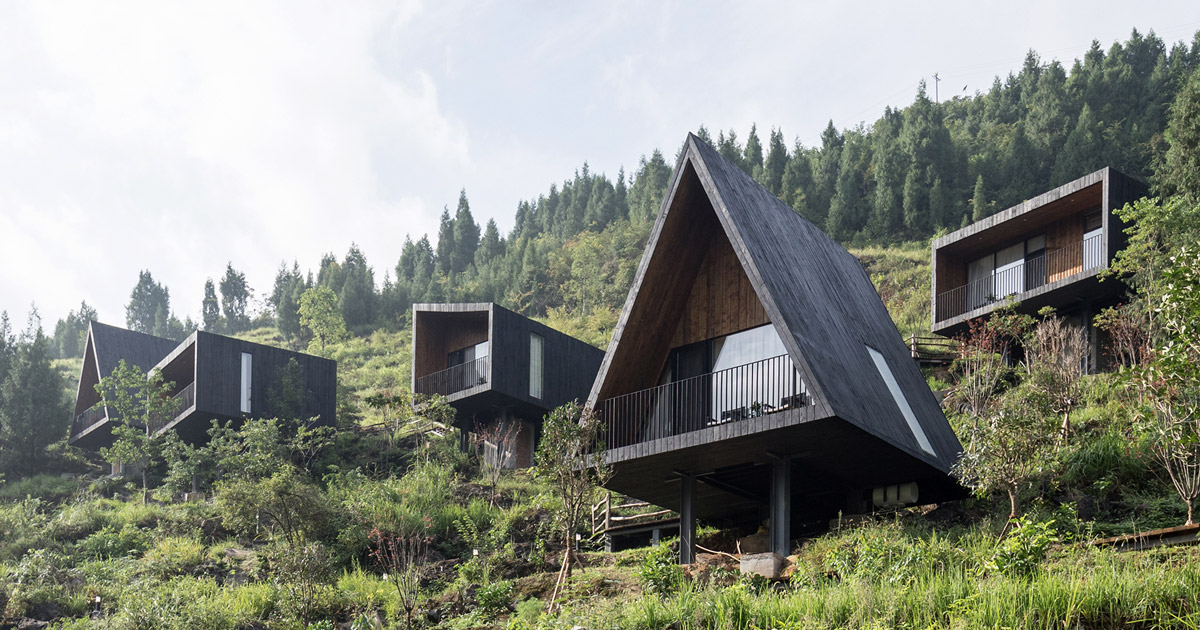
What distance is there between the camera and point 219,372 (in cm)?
3444

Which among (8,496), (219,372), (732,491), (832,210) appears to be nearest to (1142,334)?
(732,491)

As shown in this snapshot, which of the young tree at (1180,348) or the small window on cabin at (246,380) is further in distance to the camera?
the small window on cabin at (246,380)

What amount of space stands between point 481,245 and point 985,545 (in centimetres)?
8300

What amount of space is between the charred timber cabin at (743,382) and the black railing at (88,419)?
2749 centimetres

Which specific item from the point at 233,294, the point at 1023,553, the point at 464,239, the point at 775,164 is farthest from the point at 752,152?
the point at 1023,553

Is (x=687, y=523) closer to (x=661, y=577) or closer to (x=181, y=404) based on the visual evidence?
(x=661, y=577)

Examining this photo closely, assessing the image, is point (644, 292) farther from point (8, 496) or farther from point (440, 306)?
point (8, 496)

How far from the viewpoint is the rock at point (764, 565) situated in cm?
1485

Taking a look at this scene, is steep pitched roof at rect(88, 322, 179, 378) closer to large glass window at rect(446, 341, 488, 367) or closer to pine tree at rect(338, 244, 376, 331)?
large glass window at rect(446, 341, 488, 367)

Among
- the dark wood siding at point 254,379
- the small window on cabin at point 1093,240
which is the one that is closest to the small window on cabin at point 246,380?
the dark wood siding at point 254,379

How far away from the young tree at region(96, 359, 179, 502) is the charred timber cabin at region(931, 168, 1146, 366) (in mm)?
24102

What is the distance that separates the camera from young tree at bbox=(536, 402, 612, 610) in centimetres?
1630

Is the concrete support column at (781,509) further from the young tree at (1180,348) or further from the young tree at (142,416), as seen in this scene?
the young tree at (142,416)

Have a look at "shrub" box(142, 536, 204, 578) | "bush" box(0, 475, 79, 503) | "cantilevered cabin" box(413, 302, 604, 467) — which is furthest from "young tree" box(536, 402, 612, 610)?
"bush" box(0, 475, 79, 503)
